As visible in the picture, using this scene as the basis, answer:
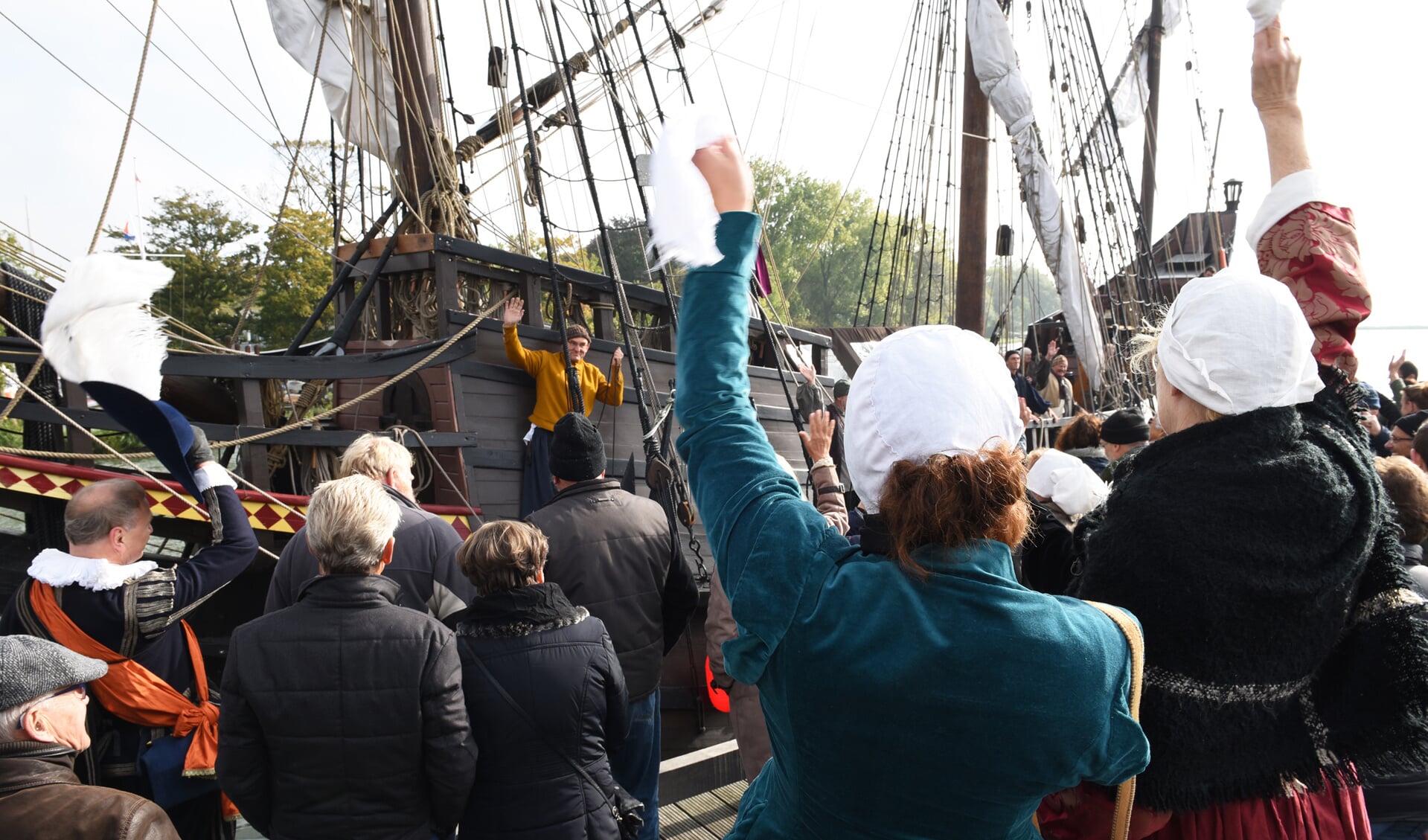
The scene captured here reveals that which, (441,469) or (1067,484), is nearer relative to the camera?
(1067,484)

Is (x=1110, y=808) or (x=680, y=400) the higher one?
(x=680, y=400)

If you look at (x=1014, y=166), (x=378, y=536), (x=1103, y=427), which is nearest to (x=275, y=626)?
(x=378, y=536)

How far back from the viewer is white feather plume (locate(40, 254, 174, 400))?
2.07 metres

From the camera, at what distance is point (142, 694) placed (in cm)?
227

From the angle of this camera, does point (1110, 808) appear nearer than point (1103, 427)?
→ Yes

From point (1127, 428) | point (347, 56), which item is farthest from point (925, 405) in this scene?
point (347, 56)

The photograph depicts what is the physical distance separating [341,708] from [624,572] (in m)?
1.18

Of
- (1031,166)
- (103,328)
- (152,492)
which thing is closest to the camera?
(103,328)

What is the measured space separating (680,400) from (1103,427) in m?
2.61

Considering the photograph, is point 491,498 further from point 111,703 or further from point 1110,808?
point 1110,808

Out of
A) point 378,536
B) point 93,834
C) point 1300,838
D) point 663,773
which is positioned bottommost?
point 663,773

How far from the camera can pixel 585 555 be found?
2.94 metres

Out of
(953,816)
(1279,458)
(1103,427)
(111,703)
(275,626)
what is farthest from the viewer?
(1103,427)

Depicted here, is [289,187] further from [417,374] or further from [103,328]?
[103,328]
